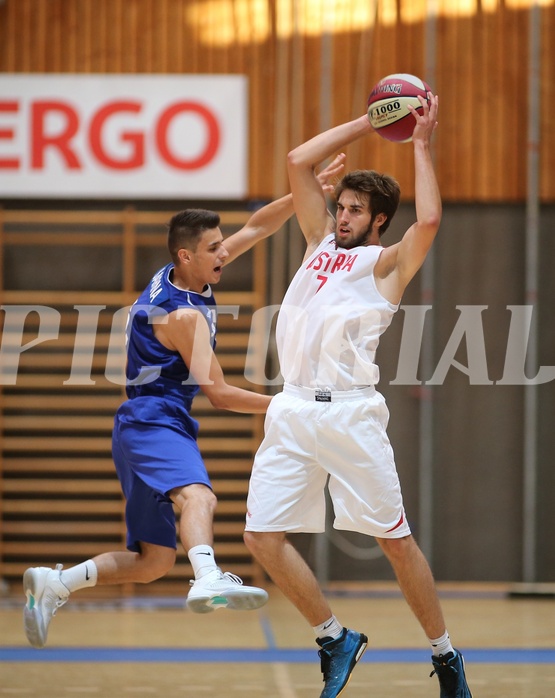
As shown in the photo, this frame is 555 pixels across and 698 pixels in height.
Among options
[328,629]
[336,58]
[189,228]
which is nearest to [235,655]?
[328,629]

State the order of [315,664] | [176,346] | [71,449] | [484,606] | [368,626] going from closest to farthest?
[176,346], [315,664], [368,626], [484,606], [71,449]

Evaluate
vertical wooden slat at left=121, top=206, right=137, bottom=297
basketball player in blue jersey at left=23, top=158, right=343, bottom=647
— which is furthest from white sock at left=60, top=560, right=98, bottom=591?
vertical wooden slat at left=121, top=206, right=137, bottom=297

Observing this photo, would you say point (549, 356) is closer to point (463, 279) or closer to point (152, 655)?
point (463, 279)

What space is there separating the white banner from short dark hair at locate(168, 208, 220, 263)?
3.81 meters

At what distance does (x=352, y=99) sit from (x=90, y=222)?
227 centimetres

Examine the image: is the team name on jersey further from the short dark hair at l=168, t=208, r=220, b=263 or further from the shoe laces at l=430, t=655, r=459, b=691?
the shoe laces at l=430, t=655, r=459, b=691

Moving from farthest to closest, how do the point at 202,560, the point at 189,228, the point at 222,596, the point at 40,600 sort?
1. the point at 189,228
2. the point at 40,600
3. the point at 202,560
4. the point at 222,596

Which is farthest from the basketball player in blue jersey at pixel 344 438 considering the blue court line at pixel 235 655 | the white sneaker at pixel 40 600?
the blue court line at pixel 235 655

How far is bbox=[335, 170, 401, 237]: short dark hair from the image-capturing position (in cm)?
388

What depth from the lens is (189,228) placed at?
407 centimetres

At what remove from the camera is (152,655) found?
552 centimetres

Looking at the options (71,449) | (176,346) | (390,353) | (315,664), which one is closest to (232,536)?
(71,449)

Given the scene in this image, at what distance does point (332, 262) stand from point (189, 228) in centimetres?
61

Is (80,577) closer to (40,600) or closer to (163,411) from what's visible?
(40,600)
